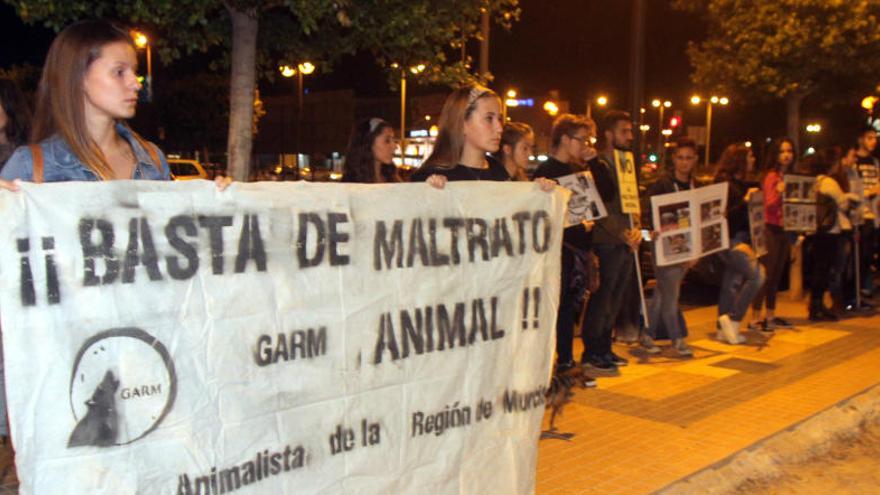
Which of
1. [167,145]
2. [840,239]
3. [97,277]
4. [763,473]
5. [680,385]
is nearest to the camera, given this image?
[97,277]

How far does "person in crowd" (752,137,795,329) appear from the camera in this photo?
28.7 feet

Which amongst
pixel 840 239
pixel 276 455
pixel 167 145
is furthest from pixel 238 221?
pixel 167 145

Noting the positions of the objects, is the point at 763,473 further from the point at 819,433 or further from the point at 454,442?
the point at 454,442

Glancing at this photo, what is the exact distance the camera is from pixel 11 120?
4.53m

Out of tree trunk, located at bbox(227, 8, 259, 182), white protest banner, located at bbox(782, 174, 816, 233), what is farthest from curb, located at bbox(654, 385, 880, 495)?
tree trunk, located at bbox(227, 8, 259, 182)

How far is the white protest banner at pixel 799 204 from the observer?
8805 millimetres

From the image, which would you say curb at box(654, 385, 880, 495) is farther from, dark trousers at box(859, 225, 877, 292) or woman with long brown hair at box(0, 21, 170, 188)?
dark trousers at box(859, 225, 877, 292)

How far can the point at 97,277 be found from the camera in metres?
2.62

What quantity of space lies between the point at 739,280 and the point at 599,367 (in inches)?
83.0

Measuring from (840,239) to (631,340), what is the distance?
3.58 m

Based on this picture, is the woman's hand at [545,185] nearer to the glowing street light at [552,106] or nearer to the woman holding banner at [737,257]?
the woman holding banner at [737,257]

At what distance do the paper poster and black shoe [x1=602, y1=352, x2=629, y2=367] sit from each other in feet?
3.93

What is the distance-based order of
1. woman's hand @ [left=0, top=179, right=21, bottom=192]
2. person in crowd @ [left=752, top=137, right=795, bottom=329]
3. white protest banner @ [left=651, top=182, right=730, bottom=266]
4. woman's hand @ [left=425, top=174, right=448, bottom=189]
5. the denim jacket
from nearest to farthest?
woman's hand @ [left=0, top=179, right=21, bottom=192] → the denim jacket → woman's hand @ [left=425, top=174, right=448, bottom=189] → white protest banner @ [left=651, top=182, right=730, bottom=266] → person in crowd @ [left=752, top=137, right=795, bottom=329]

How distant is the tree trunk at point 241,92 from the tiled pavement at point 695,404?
2987 mm
